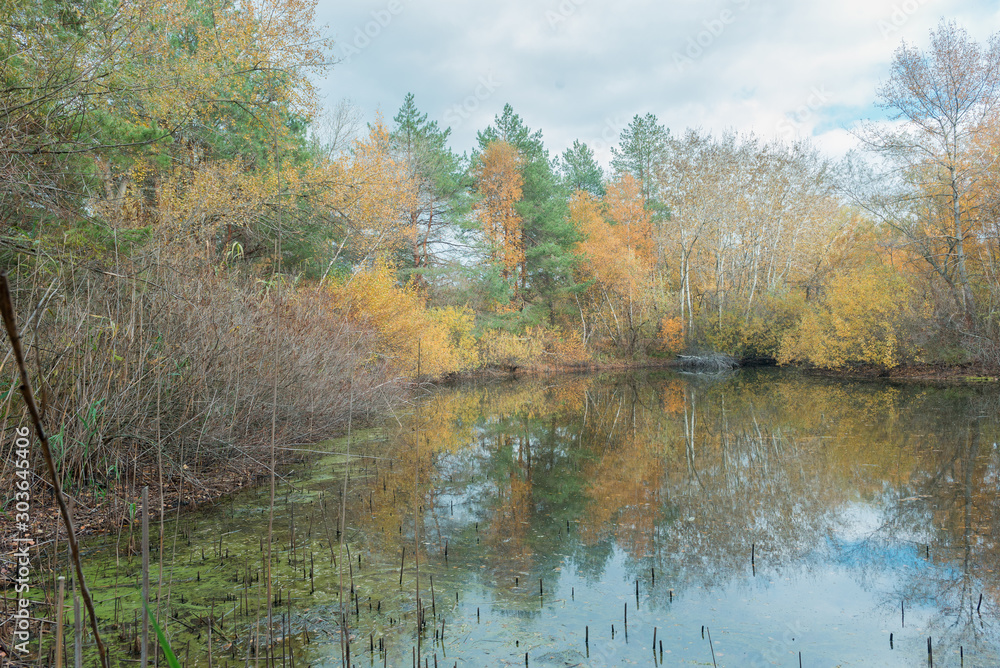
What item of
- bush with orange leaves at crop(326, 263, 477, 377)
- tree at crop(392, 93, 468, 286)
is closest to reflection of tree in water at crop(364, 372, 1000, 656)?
bush with orange leaves at crop(326, 263, 477, 377)

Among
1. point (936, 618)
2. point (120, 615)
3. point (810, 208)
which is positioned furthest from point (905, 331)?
point (120, 615)

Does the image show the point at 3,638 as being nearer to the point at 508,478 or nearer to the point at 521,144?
the point at 508,478

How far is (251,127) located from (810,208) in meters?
22.1

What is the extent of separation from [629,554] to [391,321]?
1002cm

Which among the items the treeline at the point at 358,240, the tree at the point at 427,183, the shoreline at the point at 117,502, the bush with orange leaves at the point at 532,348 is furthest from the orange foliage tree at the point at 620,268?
the shoreline at the point at 117,502

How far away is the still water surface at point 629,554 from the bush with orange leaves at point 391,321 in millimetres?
3097

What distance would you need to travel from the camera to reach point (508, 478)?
26.8 ft

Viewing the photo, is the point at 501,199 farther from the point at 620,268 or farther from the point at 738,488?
the point at 738,488

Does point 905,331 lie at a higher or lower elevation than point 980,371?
higher

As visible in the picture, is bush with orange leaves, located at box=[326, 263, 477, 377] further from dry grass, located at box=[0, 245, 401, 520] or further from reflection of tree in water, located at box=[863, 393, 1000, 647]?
reflection of tree in water, located at box=[863, 393, 1000, 647]

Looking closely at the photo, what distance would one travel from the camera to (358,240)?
42.5 feet

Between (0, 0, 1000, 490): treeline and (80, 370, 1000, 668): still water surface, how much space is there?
4.64 ft

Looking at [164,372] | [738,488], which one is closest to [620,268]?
[738,488]

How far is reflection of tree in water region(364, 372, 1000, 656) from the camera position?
498 centimetres
